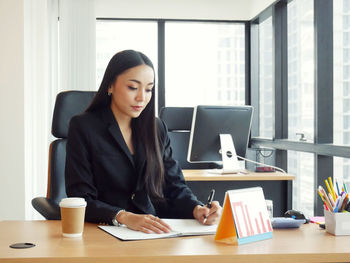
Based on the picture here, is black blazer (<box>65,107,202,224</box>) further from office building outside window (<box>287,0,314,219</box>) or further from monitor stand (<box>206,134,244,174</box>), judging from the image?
office building outside window (<box>287,0,314,219</box>)

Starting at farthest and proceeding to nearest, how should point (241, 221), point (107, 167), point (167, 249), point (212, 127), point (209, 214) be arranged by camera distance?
point (212, 127) < point (107, 167) < point (209, 214) < point (241, 221) < point (167, 249)

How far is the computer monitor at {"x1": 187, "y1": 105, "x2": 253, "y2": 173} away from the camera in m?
2.98

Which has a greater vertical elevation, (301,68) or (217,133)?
(301,68)

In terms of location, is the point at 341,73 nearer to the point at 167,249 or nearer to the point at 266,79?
the point at 266,79

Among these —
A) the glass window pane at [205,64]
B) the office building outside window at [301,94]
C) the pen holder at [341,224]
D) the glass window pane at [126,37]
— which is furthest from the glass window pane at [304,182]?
the pen holder at [341,224]

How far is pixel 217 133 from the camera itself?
3045 mm

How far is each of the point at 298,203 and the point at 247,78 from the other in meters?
1.91

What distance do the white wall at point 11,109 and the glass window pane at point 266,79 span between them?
2765 mm

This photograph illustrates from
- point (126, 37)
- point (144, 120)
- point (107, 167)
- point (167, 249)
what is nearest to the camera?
point (167, 249)

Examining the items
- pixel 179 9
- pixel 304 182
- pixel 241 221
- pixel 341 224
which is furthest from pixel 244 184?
pixel 179 9

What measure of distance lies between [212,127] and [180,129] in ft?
2.95

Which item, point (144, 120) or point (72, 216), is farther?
point (144, 120)

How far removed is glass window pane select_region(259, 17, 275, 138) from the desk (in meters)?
1.89

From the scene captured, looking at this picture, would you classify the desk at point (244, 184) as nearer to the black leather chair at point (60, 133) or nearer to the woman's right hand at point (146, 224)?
the black leather chair at point (60, 133)
